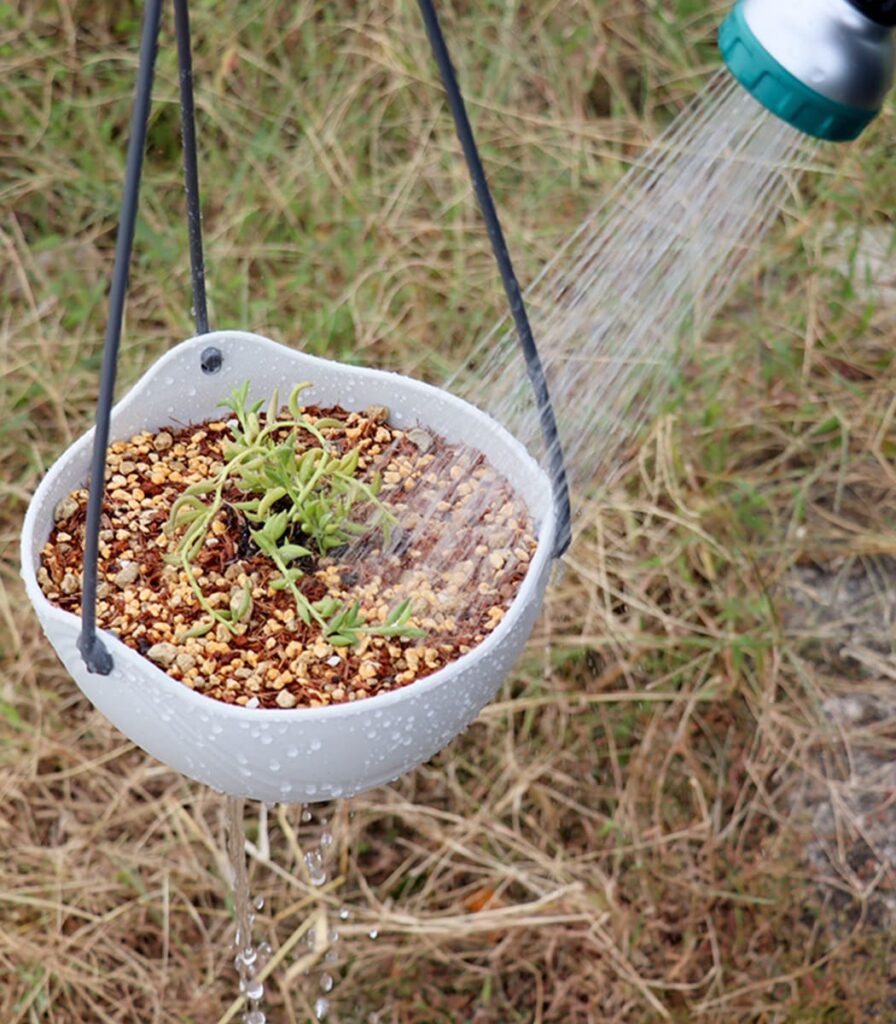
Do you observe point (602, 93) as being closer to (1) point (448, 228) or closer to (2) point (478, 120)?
(2) point (478, 120)

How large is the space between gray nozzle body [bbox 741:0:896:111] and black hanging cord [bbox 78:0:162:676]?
0.34m

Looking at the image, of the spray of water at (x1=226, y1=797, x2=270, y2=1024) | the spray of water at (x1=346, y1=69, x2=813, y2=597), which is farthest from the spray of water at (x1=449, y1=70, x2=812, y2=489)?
the spray of water at (x1=226, y1=797, x2=270, y2=1024)

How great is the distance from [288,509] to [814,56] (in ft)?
1.60

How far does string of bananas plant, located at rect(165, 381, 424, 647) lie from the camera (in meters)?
0.96

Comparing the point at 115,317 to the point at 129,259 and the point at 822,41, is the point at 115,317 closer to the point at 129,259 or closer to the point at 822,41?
the point at 129,259

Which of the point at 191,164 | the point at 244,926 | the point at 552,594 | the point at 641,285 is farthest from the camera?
the point at 641,285

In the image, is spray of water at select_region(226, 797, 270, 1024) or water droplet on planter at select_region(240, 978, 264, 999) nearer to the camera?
spray of water at select_region(226, 797, 270, 1024)

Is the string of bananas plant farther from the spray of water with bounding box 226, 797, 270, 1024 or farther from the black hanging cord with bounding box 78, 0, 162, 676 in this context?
the spray of water with bounding box 226, 797, 270, 1024

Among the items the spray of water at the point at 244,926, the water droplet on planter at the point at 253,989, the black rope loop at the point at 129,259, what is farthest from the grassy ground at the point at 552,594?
the black rope loop at the point at 129,259

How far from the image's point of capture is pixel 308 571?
3.42 ft

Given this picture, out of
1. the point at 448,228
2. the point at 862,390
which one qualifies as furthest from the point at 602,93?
the point at 862,390

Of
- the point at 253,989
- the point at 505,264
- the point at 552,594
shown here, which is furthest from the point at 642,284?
the point at 505,264

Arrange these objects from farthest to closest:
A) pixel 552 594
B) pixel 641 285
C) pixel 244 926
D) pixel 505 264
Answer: pixel 641 285
pixel 552 594
pixel 244 926
pixel 505 264

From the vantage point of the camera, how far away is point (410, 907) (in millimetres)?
1775
